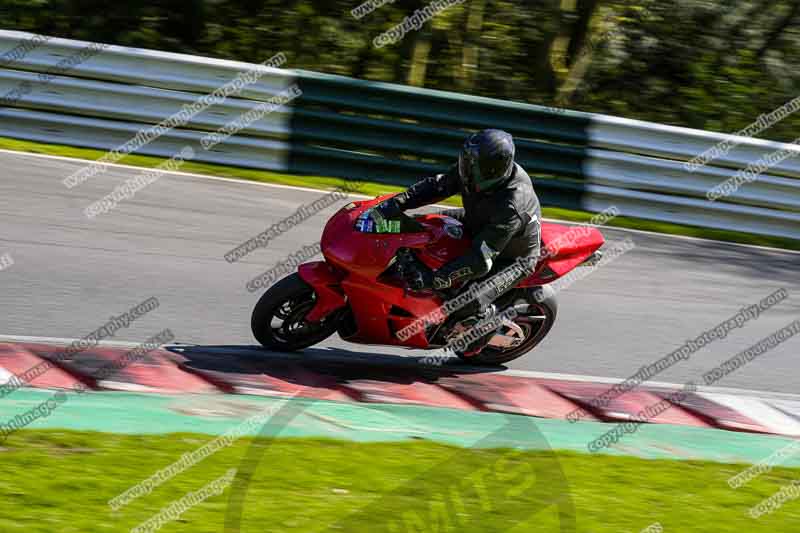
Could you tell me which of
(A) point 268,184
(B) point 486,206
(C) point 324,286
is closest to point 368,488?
(C) point 324,286

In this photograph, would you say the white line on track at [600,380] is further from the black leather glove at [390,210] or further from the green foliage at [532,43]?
the green foliage at [532,43]

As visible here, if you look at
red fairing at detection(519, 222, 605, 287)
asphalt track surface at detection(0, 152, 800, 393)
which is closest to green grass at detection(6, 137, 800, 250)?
asphalt track surface at detection(0, 152, 800, 393)

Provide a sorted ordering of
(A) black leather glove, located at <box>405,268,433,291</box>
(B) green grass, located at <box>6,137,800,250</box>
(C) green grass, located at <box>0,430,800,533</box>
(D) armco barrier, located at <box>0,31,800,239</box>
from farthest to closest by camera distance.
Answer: (D) armco barrier, located at <box>0,31,800,239</box> → (B) green grass, located at <box>6,137,800,250</box> → (A) black leather glove, located at <box>405,268,433,291</box> → (C) green grass, located at <box>0,430,800,533</box>

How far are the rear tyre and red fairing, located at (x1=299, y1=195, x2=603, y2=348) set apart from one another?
0.76 metres

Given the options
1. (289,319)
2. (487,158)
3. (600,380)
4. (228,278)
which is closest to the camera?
(487,158)

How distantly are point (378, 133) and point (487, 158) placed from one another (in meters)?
6.15

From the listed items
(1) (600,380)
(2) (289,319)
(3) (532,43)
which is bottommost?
(1) (600,380)

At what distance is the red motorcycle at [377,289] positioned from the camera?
764 cm

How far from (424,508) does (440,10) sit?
38.6 ft

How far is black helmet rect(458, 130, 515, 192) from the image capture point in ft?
23.9

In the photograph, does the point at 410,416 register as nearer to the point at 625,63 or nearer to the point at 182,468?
the point at 182,468

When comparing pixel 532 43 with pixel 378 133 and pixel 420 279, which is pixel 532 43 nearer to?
pixel 378 133

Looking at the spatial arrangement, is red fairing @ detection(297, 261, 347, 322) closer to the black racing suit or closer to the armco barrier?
the black racing suit

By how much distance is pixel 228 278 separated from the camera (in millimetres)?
9656
